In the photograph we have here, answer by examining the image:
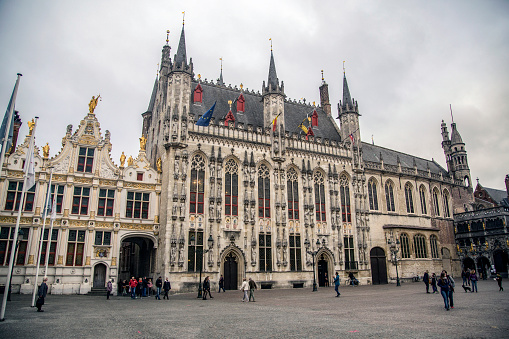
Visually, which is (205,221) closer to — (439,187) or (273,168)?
(273,168)

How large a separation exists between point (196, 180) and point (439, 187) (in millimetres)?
39128

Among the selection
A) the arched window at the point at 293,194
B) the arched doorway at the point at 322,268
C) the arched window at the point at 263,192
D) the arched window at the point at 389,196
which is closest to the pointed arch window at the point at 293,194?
the arched window at the point at 293,194

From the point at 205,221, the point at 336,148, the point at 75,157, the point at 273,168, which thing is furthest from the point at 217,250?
the point at 336,148

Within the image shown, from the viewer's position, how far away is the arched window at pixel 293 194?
Answer: 1582 inches

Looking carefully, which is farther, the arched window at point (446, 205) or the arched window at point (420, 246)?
the arched window at point (446, 205)

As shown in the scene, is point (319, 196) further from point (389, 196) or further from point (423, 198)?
point (423, 198)

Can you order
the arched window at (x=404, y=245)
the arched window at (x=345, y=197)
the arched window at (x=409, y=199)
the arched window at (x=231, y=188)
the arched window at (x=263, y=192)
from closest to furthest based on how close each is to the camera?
the arched window at (x=231, y=188) → the arched window at (x=263, y=192) → the arched window at (x=345, y=197) → the arched window at (x=404, y=245) → the arched window at (x=409, y=199)

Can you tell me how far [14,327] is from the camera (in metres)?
12.8

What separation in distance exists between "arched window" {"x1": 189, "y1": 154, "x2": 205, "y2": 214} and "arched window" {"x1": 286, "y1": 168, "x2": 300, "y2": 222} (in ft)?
32.8

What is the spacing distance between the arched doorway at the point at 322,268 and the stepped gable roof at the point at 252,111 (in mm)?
15384

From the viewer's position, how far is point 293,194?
40.9 meters

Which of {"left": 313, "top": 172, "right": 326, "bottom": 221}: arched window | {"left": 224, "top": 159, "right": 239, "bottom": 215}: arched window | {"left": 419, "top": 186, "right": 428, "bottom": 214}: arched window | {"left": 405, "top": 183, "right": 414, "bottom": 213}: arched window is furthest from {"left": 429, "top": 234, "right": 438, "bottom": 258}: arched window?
{"left": 224, "top": 159, "right": 239, "bottom": 215}: arched window

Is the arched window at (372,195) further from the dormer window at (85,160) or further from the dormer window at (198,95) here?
the dormer window at (85,160)

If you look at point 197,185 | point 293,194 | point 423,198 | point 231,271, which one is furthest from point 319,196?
point 423,198
